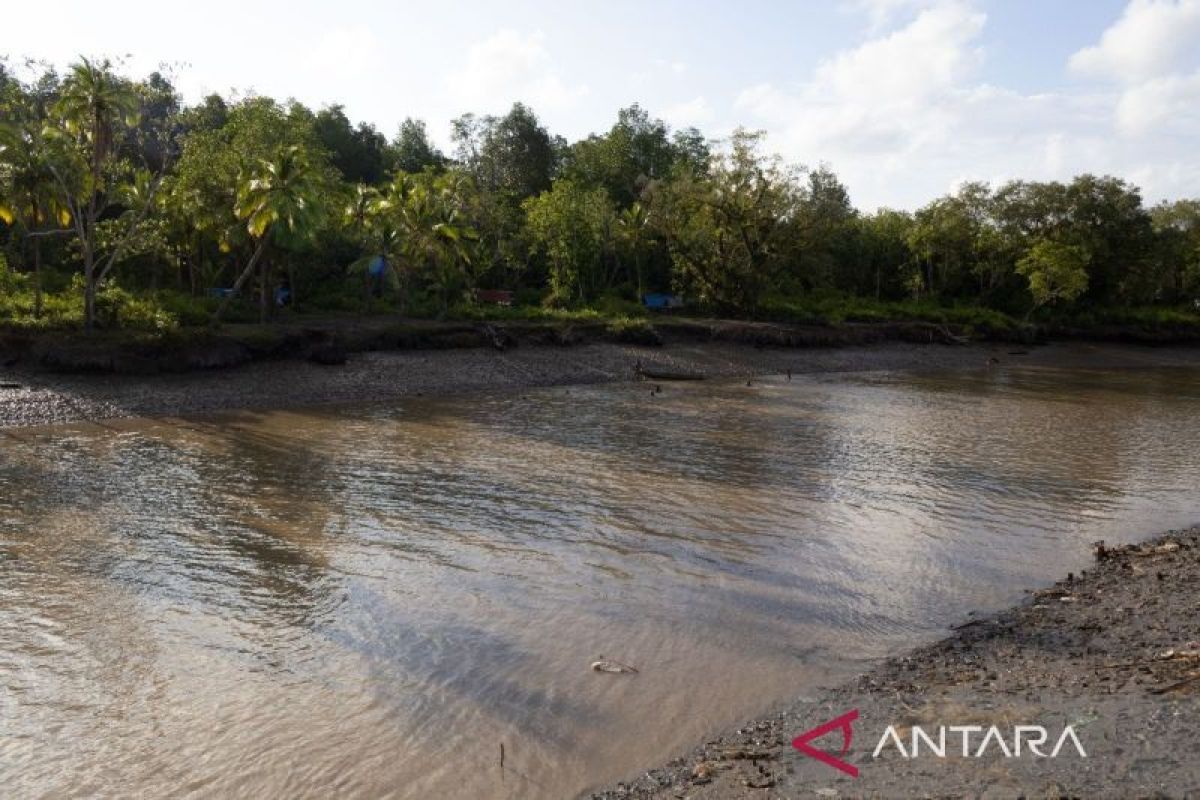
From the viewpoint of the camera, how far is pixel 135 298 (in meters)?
36.2

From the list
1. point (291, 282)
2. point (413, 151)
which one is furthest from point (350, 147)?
point (291, 282)

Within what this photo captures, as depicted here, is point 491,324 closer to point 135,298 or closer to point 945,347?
point 135,298

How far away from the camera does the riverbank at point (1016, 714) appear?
6680 millimetres

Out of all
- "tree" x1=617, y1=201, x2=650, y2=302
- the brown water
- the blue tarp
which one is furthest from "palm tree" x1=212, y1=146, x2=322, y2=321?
the blue tarp

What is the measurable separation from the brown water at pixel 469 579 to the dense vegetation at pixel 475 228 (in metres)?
13.0

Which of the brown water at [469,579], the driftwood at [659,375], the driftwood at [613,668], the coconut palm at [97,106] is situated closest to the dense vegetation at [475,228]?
the coconut palm at [97,106]

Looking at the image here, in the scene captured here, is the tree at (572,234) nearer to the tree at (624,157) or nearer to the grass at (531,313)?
the grass at (531,313)

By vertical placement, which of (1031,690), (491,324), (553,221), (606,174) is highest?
(606,174)

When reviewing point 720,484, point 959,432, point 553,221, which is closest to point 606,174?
point 553,221

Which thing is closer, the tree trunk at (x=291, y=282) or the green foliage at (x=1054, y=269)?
the tree trunk at (x=291, y=282)

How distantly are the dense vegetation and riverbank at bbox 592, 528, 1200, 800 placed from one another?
32.6m

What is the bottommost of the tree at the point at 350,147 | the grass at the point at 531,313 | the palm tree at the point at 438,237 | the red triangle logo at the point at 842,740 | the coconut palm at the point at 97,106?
the red triangle logo at the point at 842,740

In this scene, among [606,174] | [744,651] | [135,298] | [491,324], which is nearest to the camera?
[744,651]

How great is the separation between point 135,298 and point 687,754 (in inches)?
1412
